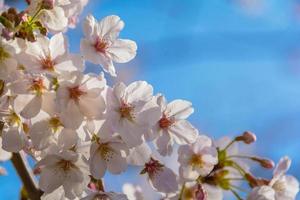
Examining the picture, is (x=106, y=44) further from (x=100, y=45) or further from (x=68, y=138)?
(x=68, y=138)

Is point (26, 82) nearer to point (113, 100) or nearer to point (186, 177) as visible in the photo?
point (113, 100)

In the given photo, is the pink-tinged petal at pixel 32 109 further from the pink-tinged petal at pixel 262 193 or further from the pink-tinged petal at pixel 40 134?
the pink-tinged petal at pixel 262 193

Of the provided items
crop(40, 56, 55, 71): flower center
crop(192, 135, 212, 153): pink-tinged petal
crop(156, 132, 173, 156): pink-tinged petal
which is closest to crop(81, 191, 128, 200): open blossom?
crop(156, 132, 173, 156): pink-tinged petal

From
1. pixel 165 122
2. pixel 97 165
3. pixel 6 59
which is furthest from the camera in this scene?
pixel 165 122

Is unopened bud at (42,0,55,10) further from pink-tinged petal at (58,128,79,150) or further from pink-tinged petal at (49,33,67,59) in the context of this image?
pink-tinged petal at (58,128,79,150)

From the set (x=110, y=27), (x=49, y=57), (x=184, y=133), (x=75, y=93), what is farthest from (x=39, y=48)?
(x=184, y=133)

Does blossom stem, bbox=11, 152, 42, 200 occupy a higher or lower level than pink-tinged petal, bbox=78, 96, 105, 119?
lower

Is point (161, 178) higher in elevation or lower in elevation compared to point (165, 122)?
lower

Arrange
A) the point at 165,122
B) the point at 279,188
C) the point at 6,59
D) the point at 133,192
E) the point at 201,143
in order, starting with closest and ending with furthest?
the point at 6,59
the point at 165,122
the point at 201,143
the point at 279,188
the point at 133,192
